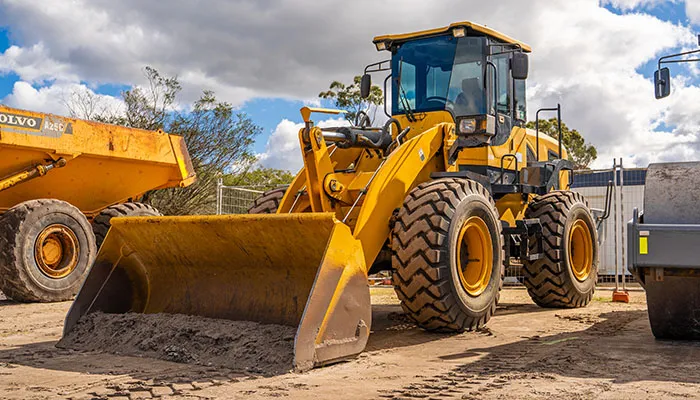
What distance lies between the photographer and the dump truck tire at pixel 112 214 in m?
11.6

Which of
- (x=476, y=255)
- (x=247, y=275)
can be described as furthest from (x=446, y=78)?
(x=247, y=275)

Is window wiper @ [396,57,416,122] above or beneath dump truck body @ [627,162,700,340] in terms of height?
above

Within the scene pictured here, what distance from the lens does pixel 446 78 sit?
8.37 metres

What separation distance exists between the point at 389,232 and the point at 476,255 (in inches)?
38.5

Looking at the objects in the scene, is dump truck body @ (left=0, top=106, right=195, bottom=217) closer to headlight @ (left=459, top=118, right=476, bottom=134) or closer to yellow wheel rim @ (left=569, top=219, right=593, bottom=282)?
headlight @ (left=459, top=118, right=476, bottom=134)

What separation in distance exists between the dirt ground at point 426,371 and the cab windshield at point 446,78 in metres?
2.47

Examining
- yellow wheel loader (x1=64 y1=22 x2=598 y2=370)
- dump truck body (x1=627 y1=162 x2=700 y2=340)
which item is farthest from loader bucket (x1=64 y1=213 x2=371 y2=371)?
dump truck body (x1=627 y1=162 x2=700 y2=340)

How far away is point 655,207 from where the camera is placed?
18.6 ft

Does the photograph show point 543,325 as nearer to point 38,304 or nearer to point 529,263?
point 529,263

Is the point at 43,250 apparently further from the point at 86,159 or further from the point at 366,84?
the point at 366,84

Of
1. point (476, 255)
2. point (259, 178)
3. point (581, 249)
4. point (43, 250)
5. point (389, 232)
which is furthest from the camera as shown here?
point (259, 178)

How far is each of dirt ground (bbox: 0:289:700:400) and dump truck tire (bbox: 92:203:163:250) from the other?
4336 millimetres

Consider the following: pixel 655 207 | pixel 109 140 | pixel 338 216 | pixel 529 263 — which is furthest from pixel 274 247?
pixel 109 140

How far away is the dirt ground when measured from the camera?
14.7 ft
